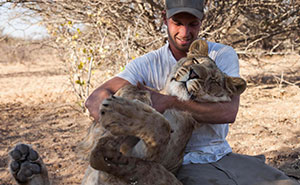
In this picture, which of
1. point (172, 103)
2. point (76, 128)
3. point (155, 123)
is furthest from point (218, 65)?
point (76, 128)

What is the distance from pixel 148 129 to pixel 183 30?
1.33m

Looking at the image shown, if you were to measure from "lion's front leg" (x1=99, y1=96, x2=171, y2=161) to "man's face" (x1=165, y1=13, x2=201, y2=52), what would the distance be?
118cm

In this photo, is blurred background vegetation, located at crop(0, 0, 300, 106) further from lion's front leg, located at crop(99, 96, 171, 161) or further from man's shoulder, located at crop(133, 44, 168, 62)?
lion's front leg, located at crop(99, 96, 171, 161)

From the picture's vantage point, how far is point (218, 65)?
2807 mm

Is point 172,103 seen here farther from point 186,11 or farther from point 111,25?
point 111,25

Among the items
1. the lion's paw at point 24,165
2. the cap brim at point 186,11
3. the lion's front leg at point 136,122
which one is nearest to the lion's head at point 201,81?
the cap brim at point 186,11

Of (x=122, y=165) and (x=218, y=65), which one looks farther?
(x=218, y=65)

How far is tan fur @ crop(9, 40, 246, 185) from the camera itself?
1.80 metres

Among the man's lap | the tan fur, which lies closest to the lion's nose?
the tan fur

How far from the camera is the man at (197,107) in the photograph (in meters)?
2.45

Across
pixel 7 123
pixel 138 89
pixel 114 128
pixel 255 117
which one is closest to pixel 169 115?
pixel 138 89

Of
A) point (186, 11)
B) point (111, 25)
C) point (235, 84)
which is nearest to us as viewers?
point (235, 84)

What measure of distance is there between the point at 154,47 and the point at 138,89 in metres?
4.88

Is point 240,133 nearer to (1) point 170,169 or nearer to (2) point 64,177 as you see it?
(2) point 64,177
